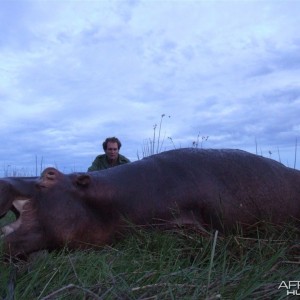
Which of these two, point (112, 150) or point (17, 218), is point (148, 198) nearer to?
point (17, 218)

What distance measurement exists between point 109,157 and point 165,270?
5.60 meters

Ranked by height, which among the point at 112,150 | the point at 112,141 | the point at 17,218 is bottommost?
the point at 17,218

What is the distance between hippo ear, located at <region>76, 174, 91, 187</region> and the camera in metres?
3.23

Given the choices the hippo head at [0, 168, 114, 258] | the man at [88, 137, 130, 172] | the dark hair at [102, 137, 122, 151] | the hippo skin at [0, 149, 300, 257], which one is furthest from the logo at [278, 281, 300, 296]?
the dark hair at [102, 137, 122, 151]

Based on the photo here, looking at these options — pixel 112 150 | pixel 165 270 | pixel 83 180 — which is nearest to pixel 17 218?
pixel 83 180

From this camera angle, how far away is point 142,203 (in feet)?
10.8

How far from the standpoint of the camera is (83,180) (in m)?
3.23

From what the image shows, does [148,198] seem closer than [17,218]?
No

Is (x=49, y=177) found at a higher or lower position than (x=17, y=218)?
higher

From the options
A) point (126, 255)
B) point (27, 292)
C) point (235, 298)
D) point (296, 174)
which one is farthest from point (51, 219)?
point (296, 174)

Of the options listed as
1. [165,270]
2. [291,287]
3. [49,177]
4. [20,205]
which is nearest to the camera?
[291,287]

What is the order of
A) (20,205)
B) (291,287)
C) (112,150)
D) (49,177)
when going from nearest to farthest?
(291,287) → (20,205) → (49,177) → (112,150)

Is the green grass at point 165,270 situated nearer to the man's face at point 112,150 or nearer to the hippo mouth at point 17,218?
the hippo mouth at point 17,218

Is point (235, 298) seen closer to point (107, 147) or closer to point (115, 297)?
point (115, 297)
